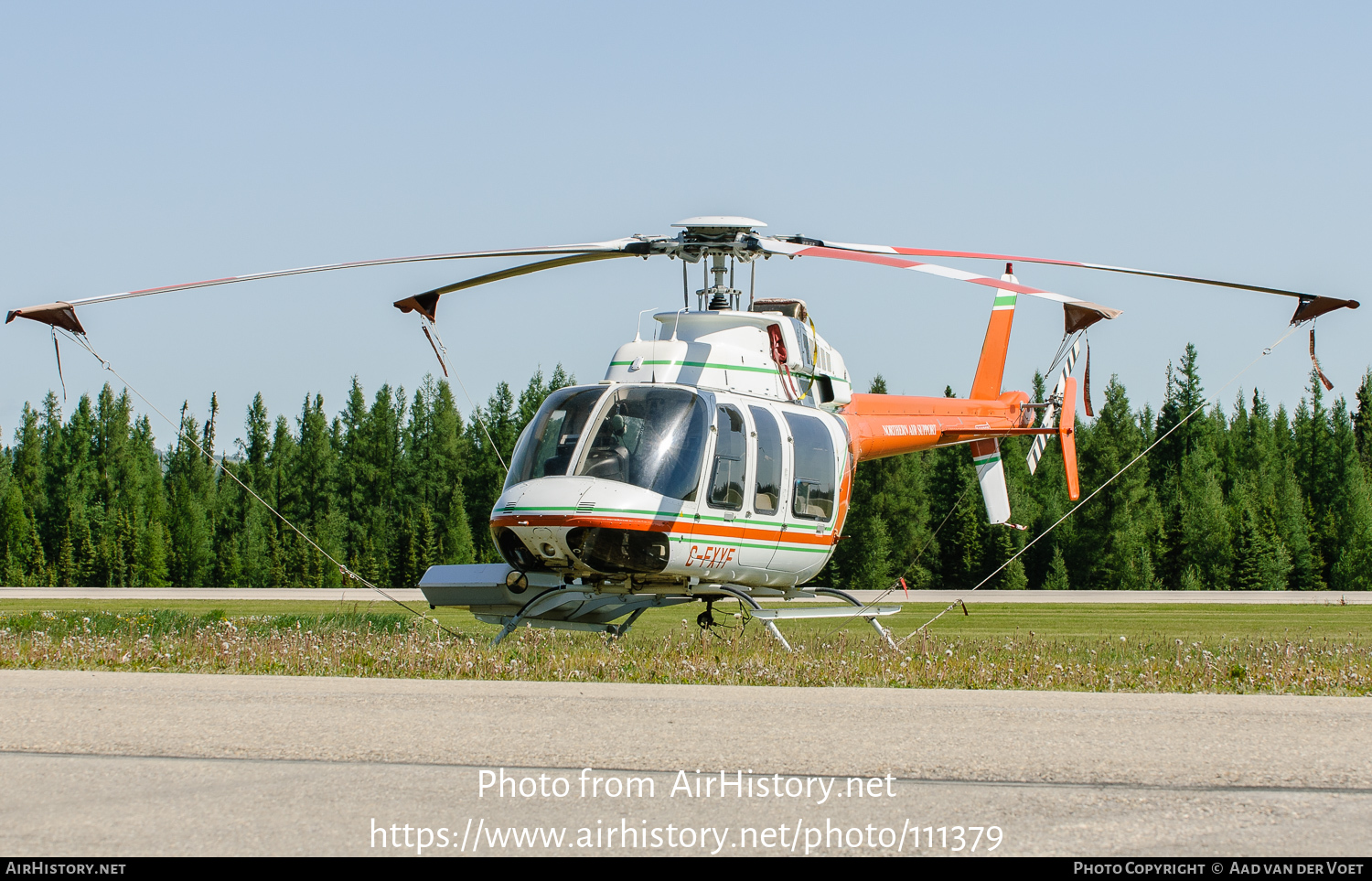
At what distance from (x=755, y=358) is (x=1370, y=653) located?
6.85 metres

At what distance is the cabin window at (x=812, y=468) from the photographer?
13.9m

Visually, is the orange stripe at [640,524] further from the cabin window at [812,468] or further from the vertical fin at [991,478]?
the vertical fin at [991,478]

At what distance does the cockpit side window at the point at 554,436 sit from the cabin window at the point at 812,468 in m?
2.48

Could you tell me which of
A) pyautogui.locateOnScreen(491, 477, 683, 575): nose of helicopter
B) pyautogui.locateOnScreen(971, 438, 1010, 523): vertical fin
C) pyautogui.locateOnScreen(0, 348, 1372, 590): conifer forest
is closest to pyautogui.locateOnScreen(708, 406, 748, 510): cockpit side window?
Answer: pyautogui.locateOnScreen(491, 477, 683, 575): nose of helicopter

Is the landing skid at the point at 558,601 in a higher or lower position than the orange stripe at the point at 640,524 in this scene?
lower

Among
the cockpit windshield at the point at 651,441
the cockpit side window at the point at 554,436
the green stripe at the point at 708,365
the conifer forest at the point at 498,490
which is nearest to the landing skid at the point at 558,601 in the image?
the cockpit side window at the point at 554,436

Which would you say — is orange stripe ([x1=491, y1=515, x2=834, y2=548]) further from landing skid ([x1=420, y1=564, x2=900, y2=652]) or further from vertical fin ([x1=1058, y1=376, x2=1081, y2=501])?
vertical fin ([x1=1058, y1=376, x2=1081, y2=501])

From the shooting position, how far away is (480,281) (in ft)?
45.2

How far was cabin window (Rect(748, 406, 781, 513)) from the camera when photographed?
1334 cm

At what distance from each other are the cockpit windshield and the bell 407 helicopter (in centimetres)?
1

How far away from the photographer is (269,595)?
129ft

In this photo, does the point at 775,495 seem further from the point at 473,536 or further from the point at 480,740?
the point at 473,536

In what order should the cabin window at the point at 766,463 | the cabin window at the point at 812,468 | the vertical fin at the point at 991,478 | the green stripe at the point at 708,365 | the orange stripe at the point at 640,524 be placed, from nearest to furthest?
1. the orange stripe at the point at 640,524
2. the cabin window at the point at 766,463
3. the green stripe at the point at 708,365
4. the cabin window at the point at 812,468
5. the vertical fin at the point at 991,478

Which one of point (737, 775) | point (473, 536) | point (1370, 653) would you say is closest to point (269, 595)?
point (473, 536)
